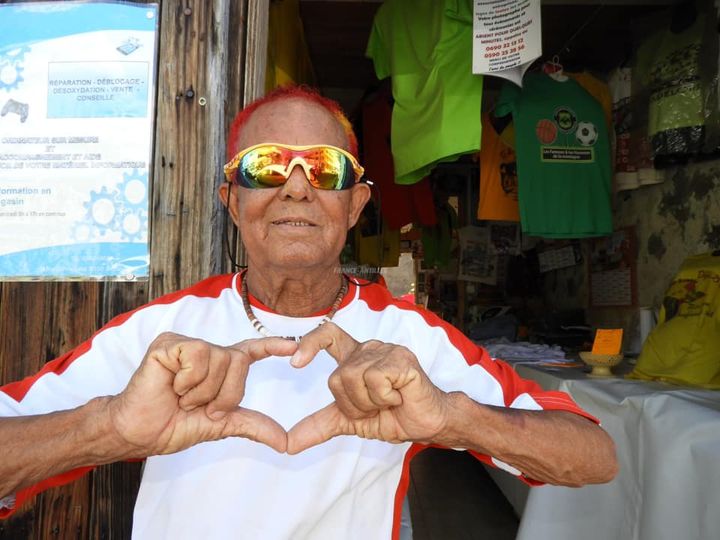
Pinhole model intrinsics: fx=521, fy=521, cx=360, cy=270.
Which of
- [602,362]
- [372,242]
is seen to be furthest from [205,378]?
[372,242]

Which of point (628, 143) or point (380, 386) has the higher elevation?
point (628, 143)

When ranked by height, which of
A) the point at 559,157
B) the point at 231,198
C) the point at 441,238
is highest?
the point at 559,157

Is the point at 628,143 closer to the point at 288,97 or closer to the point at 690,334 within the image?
the point at 690,334

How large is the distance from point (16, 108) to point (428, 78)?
6.55 ft

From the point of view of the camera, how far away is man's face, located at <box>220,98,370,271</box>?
1396 mm

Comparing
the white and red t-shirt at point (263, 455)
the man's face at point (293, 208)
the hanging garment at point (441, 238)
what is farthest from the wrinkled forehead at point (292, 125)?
the hanging garment at point (441, 238)

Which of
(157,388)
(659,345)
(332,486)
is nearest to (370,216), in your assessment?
(659,345)

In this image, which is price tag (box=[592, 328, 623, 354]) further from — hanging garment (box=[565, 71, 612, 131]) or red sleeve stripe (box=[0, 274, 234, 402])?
red sleeve stripe (box=[0, 274, 234, 402])

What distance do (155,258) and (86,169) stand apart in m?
0.35

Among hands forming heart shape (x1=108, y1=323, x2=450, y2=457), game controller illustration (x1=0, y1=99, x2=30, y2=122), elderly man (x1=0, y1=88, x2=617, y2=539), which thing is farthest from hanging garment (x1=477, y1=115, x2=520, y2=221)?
hands forming heart shape (x1=108, y1=323, x2=450, y2=457)

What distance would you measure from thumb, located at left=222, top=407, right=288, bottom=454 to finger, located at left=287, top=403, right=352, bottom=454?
0.02m

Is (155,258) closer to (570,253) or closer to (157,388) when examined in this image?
(157,388)

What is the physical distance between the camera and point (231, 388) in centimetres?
93

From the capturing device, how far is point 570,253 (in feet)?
16.1
